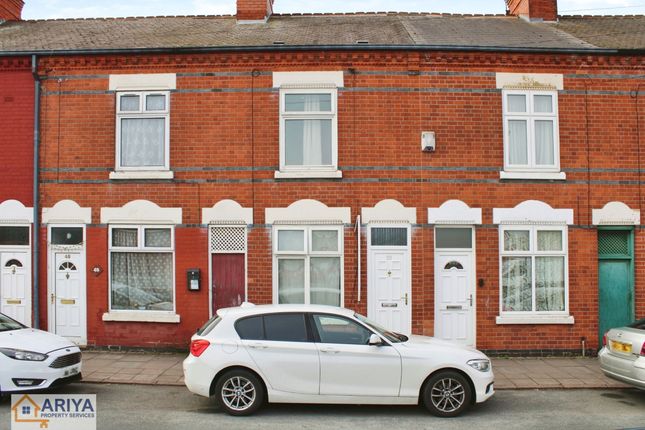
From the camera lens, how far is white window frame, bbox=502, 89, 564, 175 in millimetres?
12203

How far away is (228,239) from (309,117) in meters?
3.00

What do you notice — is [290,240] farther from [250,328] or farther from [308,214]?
[250,328]

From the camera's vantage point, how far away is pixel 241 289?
12102mm

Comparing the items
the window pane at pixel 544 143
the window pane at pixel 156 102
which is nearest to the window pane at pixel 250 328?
the window pane at pixel 156 102

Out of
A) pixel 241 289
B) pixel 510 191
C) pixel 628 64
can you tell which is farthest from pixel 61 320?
pixel 628 64

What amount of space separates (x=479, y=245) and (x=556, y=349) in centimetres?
257

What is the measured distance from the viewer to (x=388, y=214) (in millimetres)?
12000

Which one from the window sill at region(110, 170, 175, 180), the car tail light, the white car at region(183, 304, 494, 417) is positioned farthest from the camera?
the window sill at region(110, 170, 175, 180)

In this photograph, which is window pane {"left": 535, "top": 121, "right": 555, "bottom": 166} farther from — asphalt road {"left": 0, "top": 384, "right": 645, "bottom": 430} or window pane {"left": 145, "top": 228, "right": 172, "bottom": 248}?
window pane {"left": 145, "top": 228, "right": 172, "bottom": 248}

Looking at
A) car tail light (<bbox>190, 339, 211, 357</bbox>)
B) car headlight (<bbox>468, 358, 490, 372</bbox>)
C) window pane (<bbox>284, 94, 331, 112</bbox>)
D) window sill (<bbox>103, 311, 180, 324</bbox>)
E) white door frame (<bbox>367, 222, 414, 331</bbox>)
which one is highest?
window pane (<bbox>284, 94, 331, 112</bbox>)

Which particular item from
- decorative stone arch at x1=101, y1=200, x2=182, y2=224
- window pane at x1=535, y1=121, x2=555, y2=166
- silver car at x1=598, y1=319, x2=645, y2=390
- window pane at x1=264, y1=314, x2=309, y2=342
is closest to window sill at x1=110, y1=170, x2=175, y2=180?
decorative stone arch at x1=101, y1=200, x2=182, y2=224

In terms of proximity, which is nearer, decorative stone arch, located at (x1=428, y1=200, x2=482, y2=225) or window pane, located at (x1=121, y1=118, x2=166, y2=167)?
decorative stone arch, located at (x1=428, y1=200, x2=482, y2=225)

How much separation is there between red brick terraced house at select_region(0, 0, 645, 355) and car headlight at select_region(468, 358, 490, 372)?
149 inches

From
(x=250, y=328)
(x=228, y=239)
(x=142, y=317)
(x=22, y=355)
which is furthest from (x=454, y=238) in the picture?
(x=22, y=355)
